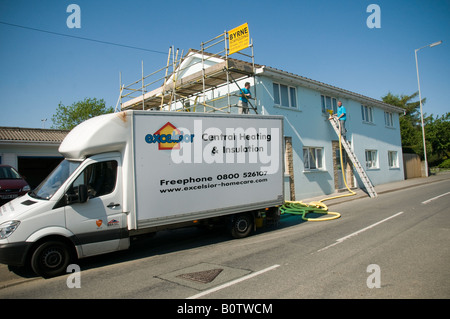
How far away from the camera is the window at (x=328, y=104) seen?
58.4 ft

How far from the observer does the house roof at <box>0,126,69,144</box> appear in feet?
53.9

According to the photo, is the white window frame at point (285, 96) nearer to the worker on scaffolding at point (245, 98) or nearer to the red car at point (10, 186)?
the worker on scaffolding at point (245, 98)

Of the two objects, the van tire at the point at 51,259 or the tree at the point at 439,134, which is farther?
the tree at the point at 439,134

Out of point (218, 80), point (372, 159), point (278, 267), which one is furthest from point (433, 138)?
point (278, 267)

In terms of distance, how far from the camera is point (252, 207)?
8.04 metres

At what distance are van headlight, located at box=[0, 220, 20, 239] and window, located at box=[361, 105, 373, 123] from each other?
70.8ft

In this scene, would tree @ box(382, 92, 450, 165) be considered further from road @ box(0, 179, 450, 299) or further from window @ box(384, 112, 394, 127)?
road @ box(0, 179, 450, 299)

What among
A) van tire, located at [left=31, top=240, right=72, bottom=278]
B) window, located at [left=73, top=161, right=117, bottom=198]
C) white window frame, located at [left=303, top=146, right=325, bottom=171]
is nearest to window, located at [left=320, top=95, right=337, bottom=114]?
white window frame, located at [left=303, top=146, right=325, bottom=171]

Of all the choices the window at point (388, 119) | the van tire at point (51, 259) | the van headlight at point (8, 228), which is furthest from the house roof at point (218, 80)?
the van headlight at point (8, 228)
